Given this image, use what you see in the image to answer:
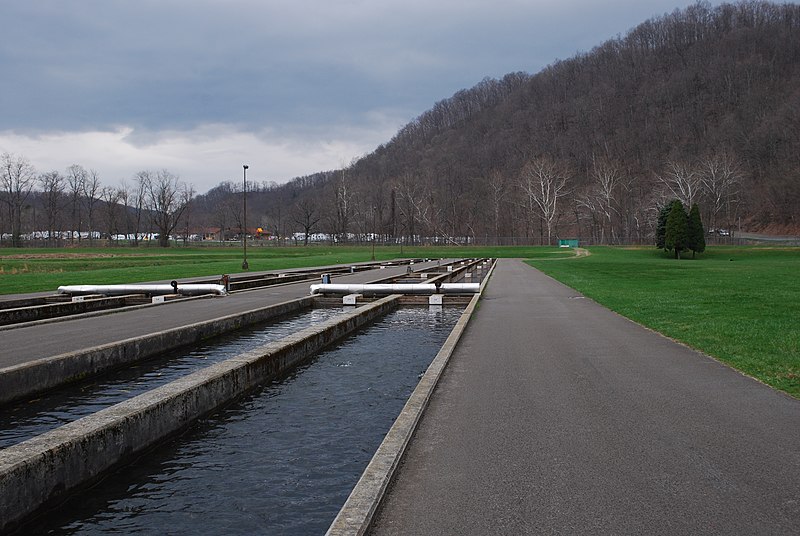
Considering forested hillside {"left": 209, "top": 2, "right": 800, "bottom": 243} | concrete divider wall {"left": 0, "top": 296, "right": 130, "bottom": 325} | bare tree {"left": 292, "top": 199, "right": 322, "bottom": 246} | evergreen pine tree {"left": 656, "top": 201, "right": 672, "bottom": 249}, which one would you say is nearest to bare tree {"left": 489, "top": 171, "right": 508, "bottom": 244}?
forested hillside {"left": 209, "top": 2, "right": 800, "bottom": 243}

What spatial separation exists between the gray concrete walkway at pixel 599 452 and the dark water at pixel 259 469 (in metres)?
0.93

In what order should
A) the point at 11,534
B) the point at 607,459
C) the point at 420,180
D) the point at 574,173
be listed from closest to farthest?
the point at 11,534
the point at 607,459
the point at 574,173
the point at 420,180

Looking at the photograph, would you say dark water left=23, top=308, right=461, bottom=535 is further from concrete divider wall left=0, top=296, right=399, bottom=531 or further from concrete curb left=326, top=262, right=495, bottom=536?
concrete curb left=326, top=262, right=495, bottom=536

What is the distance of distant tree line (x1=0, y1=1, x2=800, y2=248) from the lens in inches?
4432

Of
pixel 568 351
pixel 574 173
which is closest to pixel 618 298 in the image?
pixel 568 351

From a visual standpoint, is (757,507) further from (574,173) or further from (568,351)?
(574,173)

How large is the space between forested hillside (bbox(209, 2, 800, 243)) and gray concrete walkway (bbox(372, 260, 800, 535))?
303ft

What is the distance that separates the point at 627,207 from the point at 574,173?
82.6 feet

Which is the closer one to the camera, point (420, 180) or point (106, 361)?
point (106, 361)

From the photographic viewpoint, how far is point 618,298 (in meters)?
21.5

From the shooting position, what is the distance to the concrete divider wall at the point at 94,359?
9.71 metres

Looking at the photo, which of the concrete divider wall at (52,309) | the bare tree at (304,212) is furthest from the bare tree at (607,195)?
the concrete divider wall at (52,309)

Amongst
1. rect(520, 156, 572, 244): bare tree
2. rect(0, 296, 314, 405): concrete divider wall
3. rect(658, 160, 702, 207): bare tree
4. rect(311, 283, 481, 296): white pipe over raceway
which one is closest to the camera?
rect(0, 296, 314, 405): concrete divider wall

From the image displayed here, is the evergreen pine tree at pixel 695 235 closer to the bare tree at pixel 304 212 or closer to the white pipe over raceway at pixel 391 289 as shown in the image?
the white pipe over raceway at pixel 391 289
